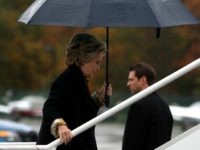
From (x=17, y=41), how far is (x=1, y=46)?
1319 millimetres

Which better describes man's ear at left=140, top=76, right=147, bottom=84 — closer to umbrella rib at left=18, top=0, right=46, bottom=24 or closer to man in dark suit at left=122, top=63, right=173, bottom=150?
man in dark suit at left=122, top=63, right=173, bottom=150

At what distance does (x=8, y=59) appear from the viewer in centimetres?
4506

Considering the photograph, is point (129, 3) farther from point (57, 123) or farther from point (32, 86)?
point (32, 86)

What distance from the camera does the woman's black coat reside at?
4.35 meters

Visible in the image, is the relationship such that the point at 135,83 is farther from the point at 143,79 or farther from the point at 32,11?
the point at 32,11

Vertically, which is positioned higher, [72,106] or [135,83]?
[72,106]

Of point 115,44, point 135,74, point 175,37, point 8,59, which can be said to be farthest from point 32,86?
point 135,74

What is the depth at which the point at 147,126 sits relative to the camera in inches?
197

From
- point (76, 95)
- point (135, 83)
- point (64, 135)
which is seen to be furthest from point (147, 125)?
point (64, 135)

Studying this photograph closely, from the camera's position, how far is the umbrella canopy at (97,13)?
438 centimetres

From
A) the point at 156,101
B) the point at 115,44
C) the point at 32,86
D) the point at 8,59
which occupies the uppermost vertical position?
the point at 156,101

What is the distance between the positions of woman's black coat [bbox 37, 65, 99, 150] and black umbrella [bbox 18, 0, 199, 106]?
11.5 inches

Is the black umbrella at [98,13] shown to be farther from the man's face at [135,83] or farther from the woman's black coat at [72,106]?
the man's face at [135,83]

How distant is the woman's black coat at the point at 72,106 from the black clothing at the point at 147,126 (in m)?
0.50
